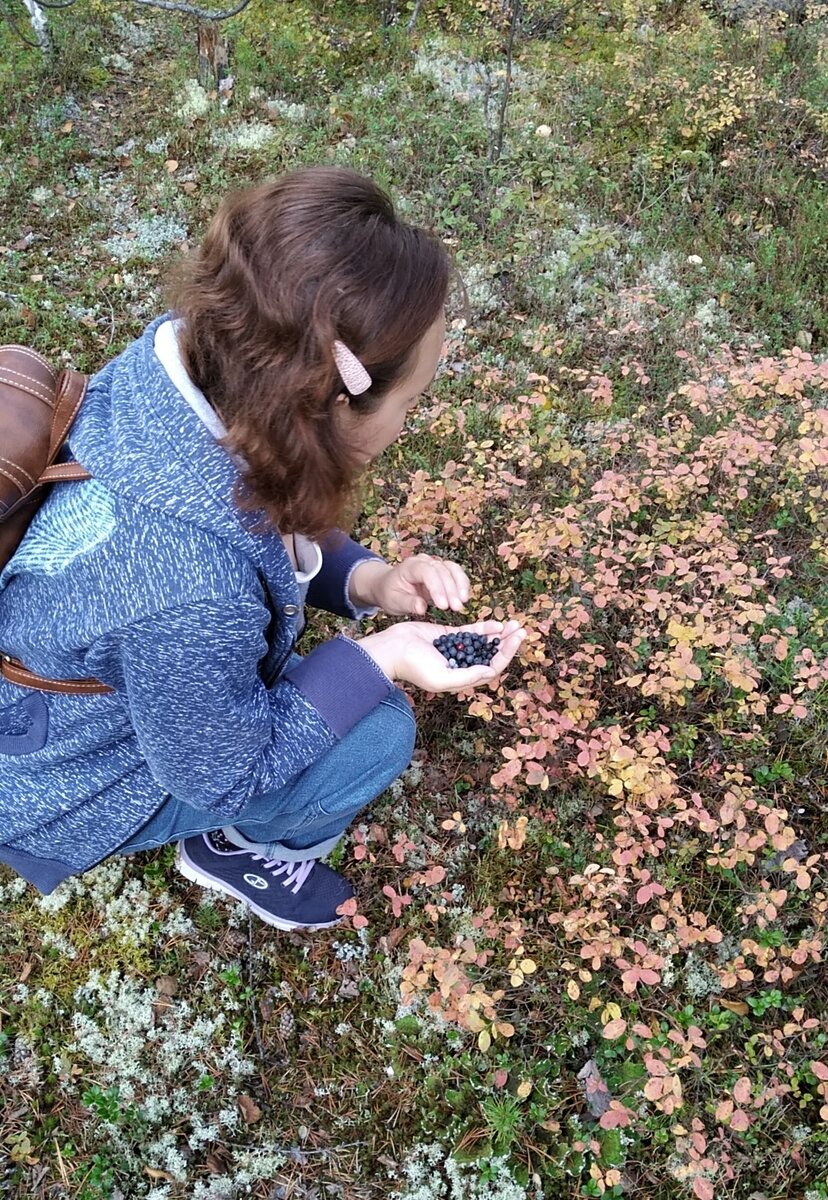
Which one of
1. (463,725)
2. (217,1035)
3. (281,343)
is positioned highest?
(281,343)

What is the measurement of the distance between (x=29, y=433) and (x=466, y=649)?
4.84 feet

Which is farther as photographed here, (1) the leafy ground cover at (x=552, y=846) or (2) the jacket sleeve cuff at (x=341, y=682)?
(1) the leafy ground cover at (x=552, y=846)

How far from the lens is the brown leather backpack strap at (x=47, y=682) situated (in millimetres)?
2248

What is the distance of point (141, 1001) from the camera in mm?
3162

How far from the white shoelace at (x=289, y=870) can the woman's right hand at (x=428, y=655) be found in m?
0.95

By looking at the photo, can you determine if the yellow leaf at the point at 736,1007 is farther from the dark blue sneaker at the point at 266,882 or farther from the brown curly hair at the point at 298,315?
the brown curly hair at the point at 298,315

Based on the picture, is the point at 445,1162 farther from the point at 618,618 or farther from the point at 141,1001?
the point at 618,618

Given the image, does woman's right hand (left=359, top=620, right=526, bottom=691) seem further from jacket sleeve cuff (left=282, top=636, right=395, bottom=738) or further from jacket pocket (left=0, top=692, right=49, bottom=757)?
jacket pocket (left=0, top=692, right=49, bottom=757)

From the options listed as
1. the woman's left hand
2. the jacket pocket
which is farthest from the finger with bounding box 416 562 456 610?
the jacket pocket

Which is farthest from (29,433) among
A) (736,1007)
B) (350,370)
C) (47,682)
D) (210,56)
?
(210,56)

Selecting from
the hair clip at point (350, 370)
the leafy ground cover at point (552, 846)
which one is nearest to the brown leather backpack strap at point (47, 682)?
the hair clip at point (350, 370)

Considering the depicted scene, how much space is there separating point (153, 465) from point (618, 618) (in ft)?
8.56

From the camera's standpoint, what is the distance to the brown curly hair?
1.84 metres

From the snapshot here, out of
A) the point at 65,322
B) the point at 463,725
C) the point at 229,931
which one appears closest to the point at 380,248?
the point at 463,725
